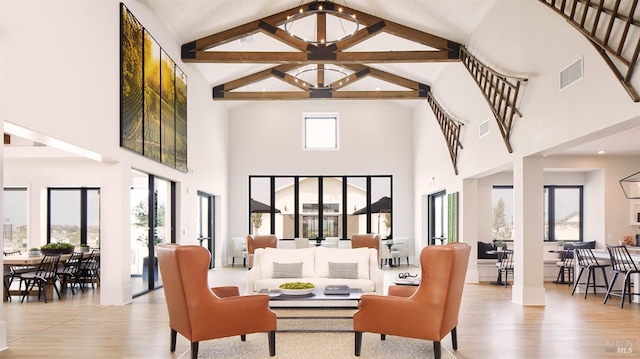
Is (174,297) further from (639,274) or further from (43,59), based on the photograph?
(639,274)

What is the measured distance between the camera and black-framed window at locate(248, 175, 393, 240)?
16328 mm

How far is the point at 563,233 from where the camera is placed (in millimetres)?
12297

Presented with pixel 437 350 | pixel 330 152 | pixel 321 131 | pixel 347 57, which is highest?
pixel 347 57

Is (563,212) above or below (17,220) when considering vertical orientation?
above

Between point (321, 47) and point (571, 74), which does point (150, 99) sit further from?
point (571, 74)

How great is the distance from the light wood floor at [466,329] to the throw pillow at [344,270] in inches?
63.5

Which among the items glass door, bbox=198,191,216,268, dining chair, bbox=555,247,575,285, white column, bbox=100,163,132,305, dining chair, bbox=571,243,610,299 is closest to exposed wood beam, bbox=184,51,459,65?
white column, bbox=100,163,132,305

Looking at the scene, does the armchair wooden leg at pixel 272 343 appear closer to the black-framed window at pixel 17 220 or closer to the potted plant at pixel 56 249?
the potted plant at pixel 56 249

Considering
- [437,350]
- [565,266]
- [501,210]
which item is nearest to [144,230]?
[437,350]

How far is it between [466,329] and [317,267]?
2.47m

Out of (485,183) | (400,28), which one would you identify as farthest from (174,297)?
(485,183)

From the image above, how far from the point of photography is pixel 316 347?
5199 millimetres

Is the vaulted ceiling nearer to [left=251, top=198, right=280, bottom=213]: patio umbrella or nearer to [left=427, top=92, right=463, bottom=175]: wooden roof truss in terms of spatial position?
[left=427, top=92, right=463, bottom=175]: wooden roof truss

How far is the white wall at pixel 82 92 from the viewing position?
5418 millimetres
